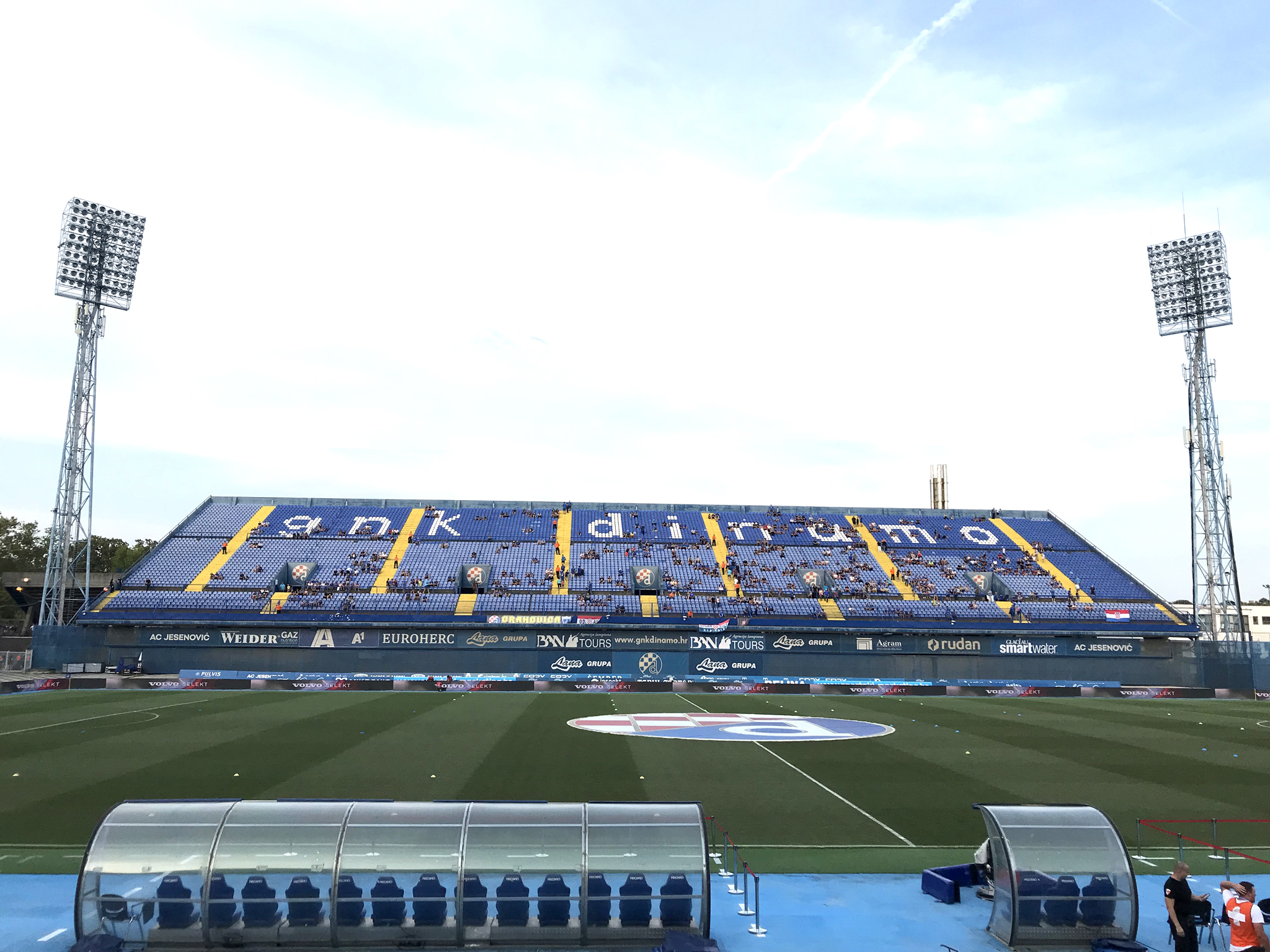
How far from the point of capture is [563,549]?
78250 mm

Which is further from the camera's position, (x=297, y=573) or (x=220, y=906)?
(x=297, y=573)

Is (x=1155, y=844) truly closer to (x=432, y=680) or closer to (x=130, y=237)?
(x=432, y=680)

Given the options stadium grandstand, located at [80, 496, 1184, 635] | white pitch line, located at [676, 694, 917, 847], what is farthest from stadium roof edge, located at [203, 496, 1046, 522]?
white pitch line, located at [676, 694, 917, 847]

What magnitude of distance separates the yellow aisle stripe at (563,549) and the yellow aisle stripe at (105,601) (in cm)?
3305

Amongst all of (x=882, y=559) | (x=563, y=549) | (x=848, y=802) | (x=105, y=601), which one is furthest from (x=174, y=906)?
(x=882, y=559)

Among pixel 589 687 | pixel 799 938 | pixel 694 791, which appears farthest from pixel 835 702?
pixel 799 938

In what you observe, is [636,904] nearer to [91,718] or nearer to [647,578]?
[91,718]

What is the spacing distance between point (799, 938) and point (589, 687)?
4582 centimetres

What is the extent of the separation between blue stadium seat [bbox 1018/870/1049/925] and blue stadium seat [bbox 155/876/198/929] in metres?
10.8

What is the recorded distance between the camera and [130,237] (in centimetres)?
6194

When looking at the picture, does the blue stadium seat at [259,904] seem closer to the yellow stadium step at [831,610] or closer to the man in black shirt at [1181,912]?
the man in black shirt at [1181,912]

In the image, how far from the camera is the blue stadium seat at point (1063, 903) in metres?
11.6

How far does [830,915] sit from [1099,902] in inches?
149

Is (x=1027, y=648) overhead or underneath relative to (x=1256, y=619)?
underneath
